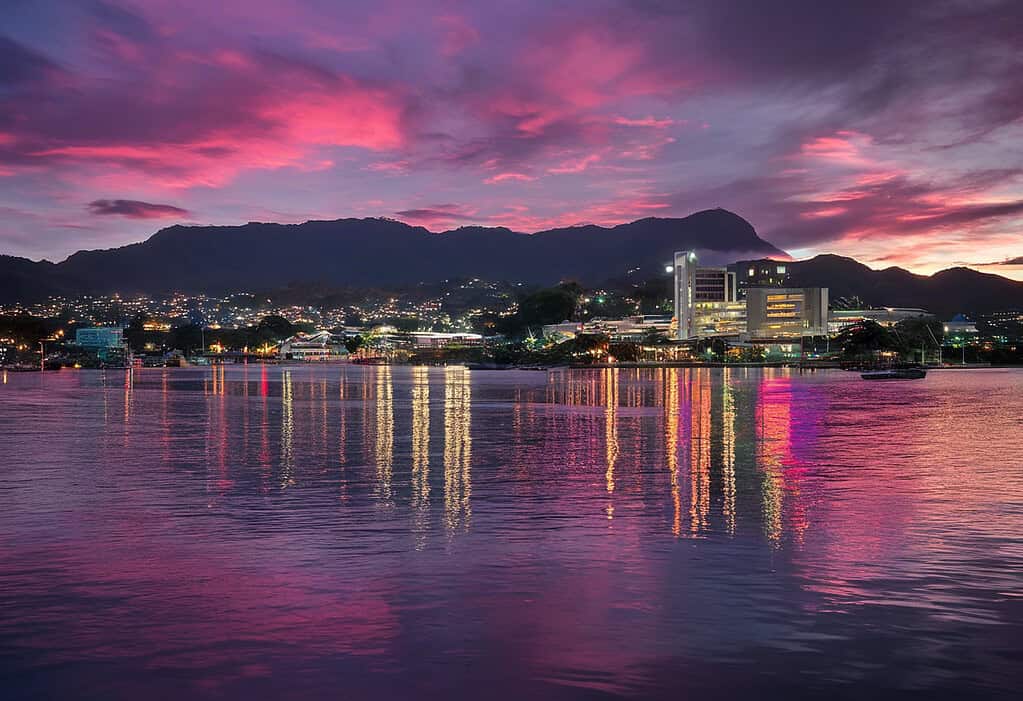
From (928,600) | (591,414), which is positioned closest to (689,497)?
(928,600)

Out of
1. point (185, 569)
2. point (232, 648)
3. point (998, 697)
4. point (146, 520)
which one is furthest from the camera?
point (146, 520)

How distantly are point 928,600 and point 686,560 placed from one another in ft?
13.8

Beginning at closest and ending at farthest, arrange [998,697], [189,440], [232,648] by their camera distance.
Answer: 1. [998,697]
2. [232,648]
3. [189,440]

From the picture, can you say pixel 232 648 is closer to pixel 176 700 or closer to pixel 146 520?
pixel 176 700

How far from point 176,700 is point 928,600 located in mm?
10873

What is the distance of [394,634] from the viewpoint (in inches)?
479

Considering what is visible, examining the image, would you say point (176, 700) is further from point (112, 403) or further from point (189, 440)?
point (112, 403)

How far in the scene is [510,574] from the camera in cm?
1544

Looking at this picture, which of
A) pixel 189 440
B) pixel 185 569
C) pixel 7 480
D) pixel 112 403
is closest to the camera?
pixel 185 569

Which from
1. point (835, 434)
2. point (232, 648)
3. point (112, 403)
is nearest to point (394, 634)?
point (232, 648)

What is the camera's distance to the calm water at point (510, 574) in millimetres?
10797

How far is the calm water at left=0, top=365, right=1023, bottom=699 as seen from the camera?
425 inches

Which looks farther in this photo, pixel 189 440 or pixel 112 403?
pixel 112 403

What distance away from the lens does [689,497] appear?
24031 mm
